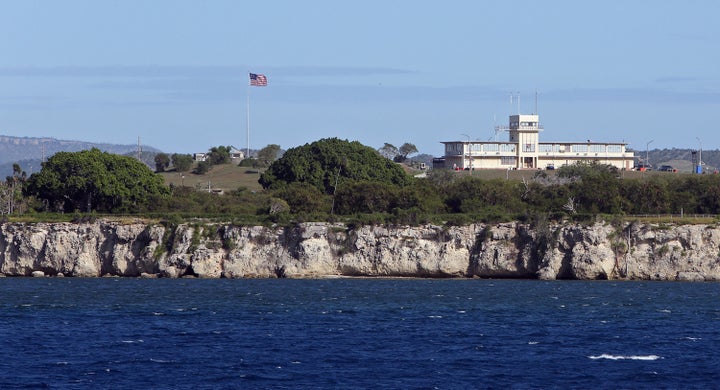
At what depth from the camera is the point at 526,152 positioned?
168 meters

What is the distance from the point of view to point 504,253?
95312 mm

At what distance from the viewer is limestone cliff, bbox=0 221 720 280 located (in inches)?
3688

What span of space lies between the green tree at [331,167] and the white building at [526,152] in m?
30.1

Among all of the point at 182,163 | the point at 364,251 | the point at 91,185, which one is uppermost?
the point at 182,163

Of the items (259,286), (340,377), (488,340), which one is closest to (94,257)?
(259,286)

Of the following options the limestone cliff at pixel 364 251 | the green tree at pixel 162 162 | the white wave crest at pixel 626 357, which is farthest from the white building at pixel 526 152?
the white wave crest at pixel 626 357

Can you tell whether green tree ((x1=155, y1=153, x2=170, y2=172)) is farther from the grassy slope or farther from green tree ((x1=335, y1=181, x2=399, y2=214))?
green tree ((x1=335, y1=181, x2=399, y2=214))

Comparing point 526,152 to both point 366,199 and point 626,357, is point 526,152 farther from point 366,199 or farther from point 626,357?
point 626,357

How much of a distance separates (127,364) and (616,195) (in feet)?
213

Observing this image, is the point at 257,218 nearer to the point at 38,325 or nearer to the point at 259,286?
the point at 259,286

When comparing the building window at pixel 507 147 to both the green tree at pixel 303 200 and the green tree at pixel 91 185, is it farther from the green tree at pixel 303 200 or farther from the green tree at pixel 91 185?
the green tree at pixel 91 185

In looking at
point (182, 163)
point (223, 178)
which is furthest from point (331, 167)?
point (182, 163)

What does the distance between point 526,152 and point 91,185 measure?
74619mm

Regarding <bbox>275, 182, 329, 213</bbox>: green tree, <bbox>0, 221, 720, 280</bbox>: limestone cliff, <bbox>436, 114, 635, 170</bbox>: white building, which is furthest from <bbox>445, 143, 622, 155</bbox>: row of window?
<bbox>0, 221, 720, 280</bbox>: limestone cliff
